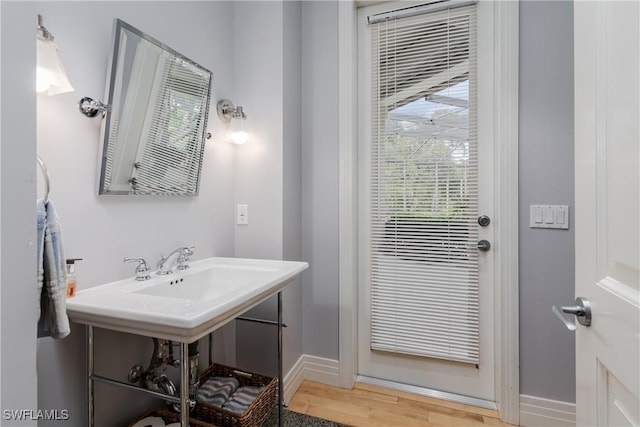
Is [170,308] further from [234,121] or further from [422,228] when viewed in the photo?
[422,228]

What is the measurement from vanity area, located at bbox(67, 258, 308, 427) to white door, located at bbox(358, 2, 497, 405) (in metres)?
0.81

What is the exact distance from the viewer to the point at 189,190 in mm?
1552

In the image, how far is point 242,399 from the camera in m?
1.43

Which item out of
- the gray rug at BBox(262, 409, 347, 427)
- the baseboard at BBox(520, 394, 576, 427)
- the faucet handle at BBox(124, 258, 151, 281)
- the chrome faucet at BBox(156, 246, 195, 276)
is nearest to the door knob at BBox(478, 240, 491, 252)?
the baseboard at BBox(520, 394, 576, 427)

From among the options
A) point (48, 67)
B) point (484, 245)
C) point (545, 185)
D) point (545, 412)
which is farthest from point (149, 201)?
point (545, 412)

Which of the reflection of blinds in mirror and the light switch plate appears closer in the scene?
the reflection of blinds in mirror

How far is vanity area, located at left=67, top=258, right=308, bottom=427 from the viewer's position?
84 cm

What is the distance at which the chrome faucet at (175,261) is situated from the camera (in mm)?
1358

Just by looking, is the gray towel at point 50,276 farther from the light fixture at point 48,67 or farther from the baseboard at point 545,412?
the baseboard at point 545,412

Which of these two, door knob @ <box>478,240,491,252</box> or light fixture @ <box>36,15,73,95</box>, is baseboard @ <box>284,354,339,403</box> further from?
light fixture @ <box>36,15,73,95</box>

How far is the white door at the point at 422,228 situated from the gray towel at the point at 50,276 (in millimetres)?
1568

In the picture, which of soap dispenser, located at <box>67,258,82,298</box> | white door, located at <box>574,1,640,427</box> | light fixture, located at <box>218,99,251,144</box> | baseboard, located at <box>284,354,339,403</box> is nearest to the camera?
white door, located at <box>574,1,640,427</box>

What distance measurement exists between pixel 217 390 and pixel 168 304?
790 mm

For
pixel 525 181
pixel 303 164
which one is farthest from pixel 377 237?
pixel 525 181
